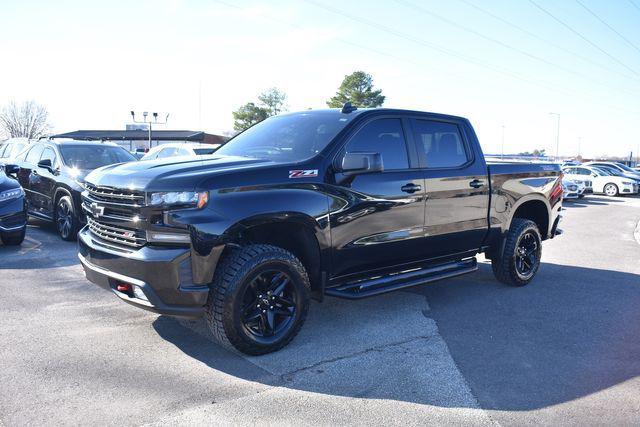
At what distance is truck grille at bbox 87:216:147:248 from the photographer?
13.0 ft

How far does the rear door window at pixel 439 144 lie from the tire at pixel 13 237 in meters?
6.34

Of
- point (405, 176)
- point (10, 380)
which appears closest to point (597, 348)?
point (405, 176)

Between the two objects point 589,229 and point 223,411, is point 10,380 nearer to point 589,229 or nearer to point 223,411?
point 223,411

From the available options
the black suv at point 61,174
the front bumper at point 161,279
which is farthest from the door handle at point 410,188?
the black suv at point 61,174

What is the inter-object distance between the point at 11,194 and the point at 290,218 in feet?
19.5

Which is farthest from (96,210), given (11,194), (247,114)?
(247,114)

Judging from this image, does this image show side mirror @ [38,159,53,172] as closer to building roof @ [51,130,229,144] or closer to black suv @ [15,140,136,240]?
black suv @ [15,140,136,240]

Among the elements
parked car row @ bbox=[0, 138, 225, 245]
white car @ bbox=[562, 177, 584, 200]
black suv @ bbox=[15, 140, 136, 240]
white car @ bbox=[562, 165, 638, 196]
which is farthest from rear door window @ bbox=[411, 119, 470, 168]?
white car @ bbox=[562, 165, 638, 196]

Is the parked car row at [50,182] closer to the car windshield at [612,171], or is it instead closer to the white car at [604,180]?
the white car at [604,180]

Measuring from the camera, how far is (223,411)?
10.9ft

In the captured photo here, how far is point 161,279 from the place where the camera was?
3805mm

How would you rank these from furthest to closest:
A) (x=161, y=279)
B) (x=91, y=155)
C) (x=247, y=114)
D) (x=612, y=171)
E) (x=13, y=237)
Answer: (x=247, y=114)
(x=612, y=171)
(x=91, y=155)
(x=13, y=237)
(x=161, y=279)

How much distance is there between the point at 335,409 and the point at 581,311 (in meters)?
3.55

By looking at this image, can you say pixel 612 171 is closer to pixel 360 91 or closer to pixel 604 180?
pixel 604 180
